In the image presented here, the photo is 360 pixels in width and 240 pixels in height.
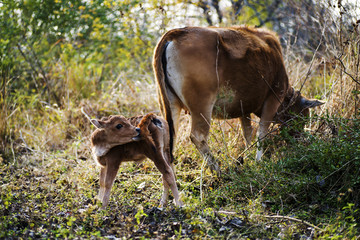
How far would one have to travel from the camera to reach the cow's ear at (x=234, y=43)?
6.14 metres

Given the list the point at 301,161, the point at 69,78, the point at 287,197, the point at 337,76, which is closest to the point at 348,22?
the point at 337,76

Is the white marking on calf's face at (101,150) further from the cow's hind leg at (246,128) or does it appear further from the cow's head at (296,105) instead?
the cow's head at (296,105)

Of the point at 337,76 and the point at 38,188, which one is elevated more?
the point at 337,76

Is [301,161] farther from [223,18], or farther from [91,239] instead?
[223,18]

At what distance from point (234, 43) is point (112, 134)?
231cm

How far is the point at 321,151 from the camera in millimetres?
4980

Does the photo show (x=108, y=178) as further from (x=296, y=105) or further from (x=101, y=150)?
(x=296, y=105)

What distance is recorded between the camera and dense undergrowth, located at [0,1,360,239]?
4.27 metres

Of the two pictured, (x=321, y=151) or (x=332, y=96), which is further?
(x=332, y=96)

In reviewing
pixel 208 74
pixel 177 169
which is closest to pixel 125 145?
pixel 208 74

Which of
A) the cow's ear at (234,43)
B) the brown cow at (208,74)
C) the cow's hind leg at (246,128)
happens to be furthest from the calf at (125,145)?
the cow's hind leg at (246,128)

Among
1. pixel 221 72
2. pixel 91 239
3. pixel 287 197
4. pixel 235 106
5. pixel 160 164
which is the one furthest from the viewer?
pixel 235 106

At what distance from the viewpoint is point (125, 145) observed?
5.23m

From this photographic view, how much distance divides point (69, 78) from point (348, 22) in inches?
235
